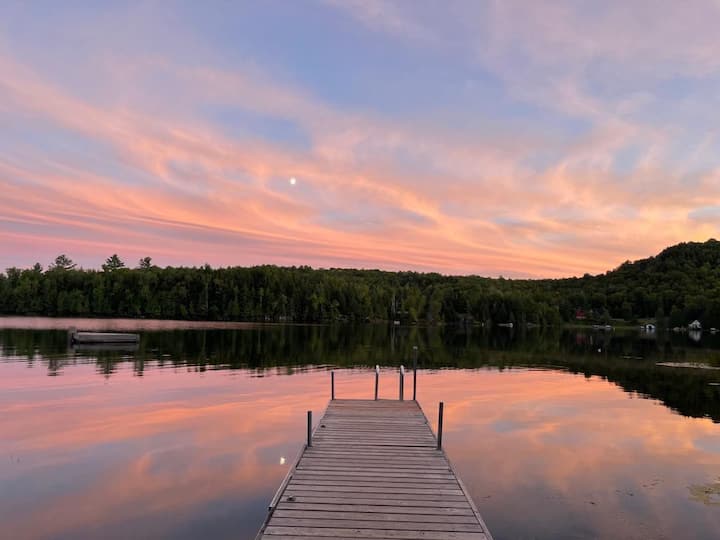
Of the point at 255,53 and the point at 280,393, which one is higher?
the point at 255,53

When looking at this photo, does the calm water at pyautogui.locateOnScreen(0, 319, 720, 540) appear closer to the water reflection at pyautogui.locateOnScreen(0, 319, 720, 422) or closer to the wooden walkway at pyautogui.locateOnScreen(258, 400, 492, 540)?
the water reflection at pyautogui.locateOnScreen(0, 319, 720, 422)

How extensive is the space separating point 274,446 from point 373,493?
338 inches

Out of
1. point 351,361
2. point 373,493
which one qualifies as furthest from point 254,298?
point 373,493

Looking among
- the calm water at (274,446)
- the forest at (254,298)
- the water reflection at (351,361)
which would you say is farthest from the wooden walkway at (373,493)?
the forest at (254,298)

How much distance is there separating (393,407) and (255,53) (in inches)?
936

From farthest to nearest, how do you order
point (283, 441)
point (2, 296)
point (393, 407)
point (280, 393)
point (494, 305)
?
1. point (494, 305)
2. point (2, 296)
3. point (280, 393)
4. point (393, 407)
5. point (283, 441)

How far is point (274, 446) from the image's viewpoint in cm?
1892

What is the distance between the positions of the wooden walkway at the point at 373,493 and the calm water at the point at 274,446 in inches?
63.7

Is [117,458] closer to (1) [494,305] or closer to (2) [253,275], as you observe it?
(2) [253,275]

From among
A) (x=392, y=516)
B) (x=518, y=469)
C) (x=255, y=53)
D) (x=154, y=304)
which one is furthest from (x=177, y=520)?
(x=154, y=304)

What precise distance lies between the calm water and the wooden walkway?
1618 mm

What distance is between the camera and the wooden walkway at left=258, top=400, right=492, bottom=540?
932 centimetres

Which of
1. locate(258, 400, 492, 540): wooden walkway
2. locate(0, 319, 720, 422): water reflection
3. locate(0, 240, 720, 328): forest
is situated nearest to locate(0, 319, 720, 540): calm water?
locate(0, 319, 720, 422): water reflection

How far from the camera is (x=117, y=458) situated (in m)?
17.1
